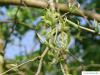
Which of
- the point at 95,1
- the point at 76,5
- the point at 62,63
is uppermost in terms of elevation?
the point at 76,5

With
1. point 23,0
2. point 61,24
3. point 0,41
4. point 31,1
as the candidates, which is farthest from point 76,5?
point 0,41

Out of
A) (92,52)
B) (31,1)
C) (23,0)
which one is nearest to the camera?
(23,0)

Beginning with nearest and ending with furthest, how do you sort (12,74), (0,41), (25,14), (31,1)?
(31,1), (0,41), (12,74), (25,14)

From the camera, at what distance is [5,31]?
2.90m

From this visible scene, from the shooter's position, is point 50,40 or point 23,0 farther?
point 23,0

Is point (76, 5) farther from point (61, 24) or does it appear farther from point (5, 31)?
point (5, 31)

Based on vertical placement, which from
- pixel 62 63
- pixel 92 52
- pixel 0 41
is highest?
pixel 62 63

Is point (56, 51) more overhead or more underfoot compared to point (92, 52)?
more overhead

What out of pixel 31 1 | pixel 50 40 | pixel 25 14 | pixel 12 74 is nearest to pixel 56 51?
pixel 50 40

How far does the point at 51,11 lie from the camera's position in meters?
1.17

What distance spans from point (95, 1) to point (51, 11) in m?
3.03

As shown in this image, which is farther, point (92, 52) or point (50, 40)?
point (92, 52)

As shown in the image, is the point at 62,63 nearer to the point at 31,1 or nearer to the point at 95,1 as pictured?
the point at 31,1

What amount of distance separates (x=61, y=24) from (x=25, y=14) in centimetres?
228
